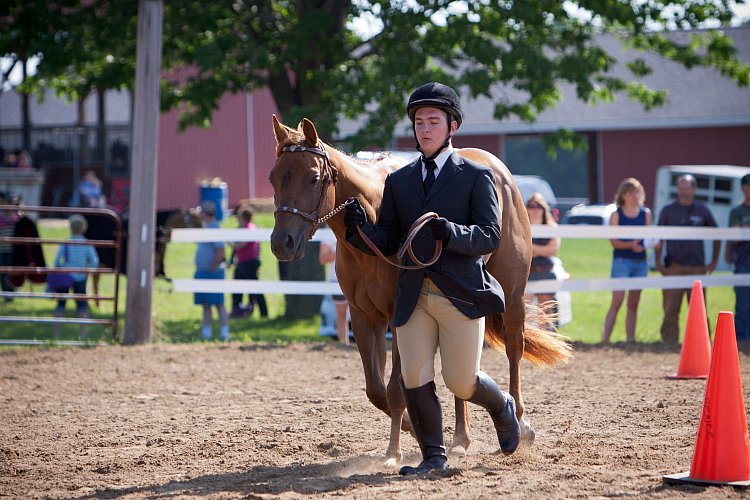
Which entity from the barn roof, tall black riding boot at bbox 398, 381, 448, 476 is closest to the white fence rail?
tall black riding boot at bbox 398, 381, 448, 476

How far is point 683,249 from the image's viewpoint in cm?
1104

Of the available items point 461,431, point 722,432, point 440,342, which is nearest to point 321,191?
point 440,342

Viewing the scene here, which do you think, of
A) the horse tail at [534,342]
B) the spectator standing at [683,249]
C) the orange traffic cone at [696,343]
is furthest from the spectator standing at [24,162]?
the horse tail at [534,342]

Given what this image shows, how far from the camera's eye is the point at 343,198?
201 inches

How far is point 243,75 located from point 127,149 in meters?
19.0

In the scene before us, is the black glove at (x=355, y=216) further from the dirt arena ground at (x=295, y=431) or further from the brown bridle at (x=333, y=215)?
the dirt arena ground at (x=295, y=431)

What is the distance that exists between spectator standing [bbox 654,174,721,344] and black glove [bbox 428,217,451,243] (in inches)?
279

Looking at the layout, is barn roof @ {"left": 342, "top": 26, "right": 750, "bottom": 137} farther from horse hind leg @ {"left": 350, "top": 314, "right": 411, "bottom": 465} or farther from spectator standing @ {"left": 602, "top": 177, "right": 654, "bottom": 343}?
horse hind leg @ {"left": 350, "top": 314, "right": 411, "bottom": 465}

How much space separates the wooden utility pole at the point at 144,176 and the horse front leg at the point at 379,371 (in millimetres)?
6275

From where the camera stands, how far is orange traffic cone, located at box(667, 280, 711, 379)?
795 centimetres

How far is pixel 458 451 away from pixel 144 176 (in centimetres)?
675

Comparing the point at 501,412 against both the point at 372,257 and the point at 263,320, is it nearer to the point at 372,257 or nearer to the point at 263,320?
the point at 372,257

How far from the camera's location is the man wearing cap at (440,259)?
15.0 ft

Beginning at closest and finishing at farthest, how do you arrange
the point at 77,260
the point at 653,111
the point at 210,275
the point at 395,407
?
the point at 395,407, the point at 210,275, the point at 77,260, the point at 653,111
